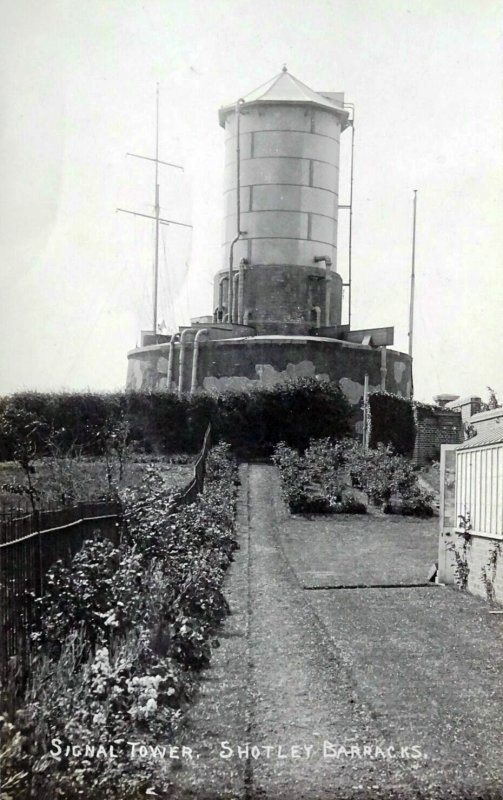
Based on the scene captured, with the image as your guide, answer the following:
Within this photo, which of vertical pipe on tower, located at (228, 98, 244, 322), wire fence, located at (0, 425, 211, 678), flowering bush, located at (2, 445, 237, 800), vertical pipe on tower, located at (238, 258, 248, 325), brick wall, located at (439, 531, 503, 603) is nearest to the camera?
flowering bush, located at (2, 445, 237, 800)

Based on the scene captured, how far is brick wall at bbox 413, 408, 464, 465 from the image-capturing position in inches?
1166

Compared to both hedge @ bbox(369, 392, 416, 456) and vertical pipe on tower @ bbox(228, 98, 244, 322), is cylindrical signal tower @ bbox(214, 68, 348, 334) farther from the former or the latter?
hedge @ bbox(369, 392, 416, 456)

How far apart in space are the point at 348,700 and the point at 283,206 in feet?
103

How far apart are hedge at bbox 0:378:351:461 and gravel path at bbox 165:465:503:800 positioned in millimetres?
17049

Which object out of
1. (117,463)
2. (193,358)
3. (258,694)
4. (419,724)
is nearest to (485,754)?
(419,724)

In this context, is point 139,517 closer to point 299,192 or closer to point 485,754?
point 485,754

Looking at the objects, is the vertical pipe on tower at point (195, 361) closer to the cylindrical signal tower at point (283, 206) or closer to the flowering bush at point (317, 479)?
the cylindrical signal tower at point (283, 206)

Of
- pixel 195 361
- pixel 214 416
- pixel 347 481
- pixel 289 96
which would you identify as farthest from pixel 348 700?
pixel 289 96

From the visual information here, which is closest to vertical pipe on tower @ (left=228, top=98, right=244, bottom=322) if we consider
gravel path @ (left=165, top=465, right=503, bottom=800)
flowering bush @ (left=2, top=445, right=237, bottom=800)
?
gravel path @ (left=165, top=465, right=503, bottom=800)

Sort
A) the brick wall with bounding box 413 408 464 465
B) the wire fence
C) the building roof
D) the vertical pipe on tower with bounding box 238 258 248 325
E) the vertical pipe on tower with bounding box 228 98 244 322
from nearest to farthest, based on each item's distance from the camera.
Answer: the wire fence < the brick wall with bounding box 413 408 464 465 < the building roof < the vertical pipe on tower with bounding box 228 98 244 322 < the vertical pipe on tower with bounding box 238 258 248 325

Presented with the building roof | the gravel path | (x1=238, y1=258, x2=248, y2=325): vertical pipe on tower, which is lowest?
the gravel path

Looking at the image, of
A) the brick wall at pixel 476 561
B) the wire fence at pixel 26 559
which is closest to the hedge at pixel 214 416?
the brick wall at pixel 476 561

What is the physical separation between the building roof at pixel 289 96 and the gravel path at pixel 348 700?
Result: 2838 cm

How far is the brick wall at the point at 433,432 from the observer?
29625 mm
